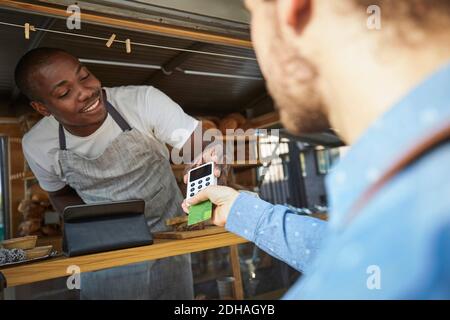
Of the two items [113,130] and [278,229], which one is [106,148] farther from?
[278,229]

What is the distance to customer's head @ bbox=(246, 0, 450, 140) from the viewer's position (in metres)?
0.32

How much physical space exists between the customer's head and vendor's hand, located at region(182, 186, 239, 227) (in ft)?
1.64

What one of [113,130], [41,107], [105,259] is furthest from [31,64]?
[105,259]

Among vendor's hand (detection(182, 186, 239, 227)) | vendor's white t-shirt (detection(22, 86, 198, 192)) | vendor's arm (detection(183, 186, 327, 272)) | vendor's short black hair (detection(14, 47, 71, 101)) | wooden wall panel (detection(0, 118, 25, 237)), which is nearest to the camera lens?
vendor's arm (detection(183, 186, 327, 272))

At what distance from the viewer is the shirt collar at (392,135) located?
260 millimetres

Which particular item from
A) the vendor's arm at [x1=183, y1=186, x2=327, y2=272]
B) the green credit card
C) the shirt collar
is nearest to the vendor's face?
the green credit card

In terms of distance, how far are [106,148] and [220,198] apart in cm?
74

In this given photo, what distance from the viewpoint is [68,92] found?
140 centimetres

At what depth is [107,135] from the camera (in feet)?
5.02

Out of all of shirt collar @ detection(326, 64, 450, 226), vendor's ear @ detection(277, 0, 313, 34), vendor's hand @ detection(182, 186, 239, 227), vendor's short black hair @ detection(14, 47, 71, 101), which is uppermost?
vendor's short black hair @ detection(14, 47, 71, 101)

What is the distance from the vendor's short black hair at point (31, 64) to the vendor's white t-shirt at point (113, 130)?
13 cm

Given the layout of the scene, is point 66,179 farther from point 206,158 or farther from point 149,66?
point 149,66

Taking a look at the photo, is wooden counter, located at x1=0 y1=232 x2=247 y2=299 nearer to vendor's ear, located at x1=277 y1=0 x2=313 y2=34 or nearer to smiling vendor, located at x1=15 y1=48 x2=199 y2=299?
smiling vendor, located at x1=15 y1=48 x2=199 y2=299
